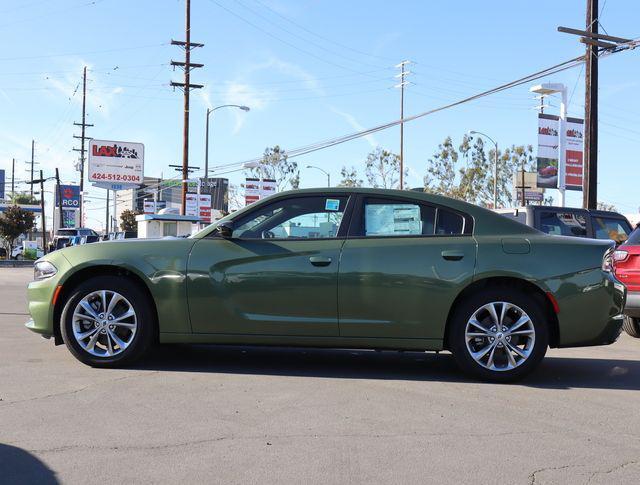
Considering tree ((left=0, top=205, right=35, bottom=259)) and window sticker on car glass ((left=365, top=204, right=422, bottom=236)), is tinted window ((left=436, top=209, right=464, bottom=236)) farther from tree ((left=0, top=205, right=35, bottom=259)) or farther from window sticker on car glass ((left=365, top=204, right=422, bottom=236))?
tree ((left=0, top=205, right=35, bottom=259))

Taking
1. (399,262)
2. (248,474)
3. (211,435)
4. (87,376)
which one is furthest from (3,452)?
(399,262)

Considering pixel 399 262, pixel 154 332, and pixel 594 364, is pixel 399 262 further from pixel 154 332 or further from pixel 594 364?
pixel 594 364

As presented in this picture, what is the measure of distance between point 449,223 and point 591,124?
14535 mm

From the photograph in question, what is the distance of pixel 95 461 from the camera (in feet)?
12.3

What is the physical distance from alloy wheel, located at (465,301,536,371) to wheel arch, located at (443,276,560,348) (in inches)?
7.2

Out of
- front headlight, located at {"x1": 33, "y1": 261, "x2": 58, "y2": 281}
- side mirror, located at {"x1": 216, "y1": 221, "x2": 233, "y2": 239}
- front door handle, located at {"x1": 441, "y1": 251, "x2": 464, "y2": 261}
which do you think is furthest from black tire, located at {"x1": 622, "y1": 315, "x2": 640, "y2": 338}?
front headlight, located at {"x1": 33, "y1": 261, "x2": 58, "y2": 281}

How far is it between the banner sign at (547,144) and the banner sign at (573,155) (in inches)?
101

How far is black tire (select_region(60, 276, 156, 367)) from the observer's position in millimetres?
5988

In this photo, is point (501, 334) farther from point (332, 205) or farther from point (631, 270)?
point (631, 270)

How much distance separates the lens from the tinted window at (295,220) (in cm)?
606

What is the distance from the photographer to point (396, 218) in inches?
238

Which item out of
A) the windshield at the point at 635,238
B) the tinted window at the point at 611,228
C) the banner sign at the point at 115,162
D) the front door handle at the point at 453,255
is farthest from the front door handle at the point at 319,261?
the banner sign at the point at 115,162

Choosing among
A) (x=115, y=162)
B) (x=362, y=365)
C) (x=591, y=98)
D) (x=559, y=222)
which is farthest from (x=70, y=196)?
(x=362, y=365)

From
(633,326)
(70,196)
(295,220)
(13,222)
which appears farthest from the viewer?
(70,196)
